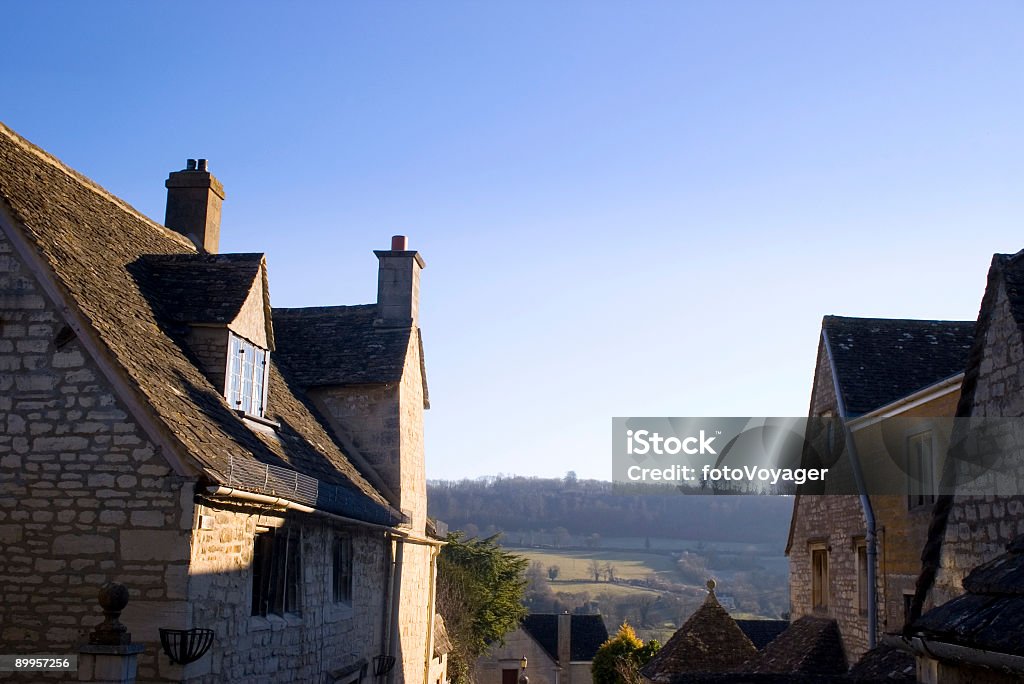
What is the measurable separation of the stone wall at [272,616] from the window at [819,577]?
9727mm

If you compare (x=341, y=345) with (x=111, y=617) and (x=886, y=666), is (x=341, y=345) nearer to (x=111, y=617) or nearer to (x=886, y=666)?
(x=886, y=666)

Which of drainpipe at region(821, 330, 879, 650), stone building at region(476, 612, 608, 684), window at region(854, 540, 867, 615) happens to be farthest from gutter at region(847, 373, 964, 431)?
stone building at region(476, 612, 608, 684)

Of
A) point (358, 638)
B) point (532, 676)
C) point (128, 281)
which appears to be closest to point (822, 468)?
point (358, 638)

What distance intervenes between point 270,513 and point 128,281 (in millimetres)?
3370

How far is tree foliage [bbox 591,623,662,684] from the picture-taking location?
37.9 metres

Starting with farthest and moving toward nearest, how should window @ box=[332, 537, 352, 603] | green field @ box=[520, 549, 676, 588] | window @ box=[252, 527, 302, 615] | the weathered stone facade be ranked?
green field @ box=[520, 549, 676, 588], the weathered stone facade, window @ box=[332, 537, 352, 603], window @ box=[252, 527, 302, 615]

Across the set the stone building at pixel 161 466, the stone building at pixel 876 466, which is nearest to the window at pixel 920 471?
the stone building at pixel 876 466

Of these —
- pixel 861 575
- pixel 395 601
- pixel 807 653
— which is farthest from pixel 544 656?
pixel 395 601

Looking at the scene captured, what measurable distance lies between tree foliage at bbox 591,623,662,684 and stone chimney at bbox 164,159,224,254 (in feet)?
80.8

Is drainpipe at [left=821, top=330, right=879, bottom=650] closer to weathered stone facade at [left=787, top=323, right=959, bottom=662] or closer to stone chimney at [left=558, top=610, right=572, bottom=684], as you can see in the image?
weathered stone facade at [left=787, top=323, right=959, bottom=662]

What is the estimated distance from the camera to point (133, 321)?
11.6 metres

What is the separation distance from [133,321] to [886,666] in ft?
36.1

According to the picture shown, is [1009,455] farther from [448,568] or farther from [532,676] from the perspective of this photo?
[532,676]

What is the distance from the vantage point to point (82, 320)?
1014cm
